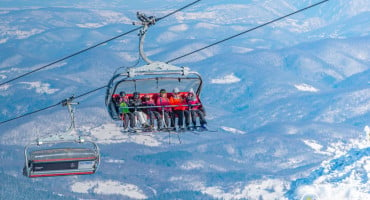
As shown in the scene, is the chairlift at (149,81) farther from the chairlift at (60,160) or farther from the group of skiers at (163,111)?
the chairlift at (60,160)

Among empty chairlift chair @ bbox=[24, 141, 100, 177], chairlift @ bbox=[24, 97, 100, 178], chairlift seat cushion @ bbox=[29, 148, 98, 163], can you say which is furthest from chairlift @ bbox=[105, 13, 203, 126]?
empty chairlift chair @ bbox=[24, 141, 100, 177]

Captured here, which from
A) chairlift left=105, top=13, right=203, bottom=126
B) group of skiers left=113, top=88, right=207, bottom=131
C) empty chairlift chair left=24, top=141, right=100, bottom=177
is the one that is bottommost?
empty chairlift chair left=24, top=141, right=100, bottom=177

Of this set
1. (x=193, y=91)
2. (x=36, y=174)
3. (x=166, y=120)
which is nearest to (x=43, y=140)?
(x=36, y=174)

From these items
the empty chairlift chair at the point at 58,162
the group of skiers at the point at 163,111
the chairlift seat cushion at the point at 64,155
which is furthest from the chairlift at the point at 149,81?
the empty chairlift chair at the point at 58,162

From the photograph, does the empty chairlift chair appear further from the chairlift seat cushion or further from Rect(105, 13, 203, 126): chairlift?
Rect(105, 13, 203, 126): chairlift

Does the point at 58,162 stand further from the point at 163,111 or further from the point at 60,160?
the point at 163,111

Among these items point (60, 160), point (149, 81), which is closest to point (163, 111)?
point (149, 81)
